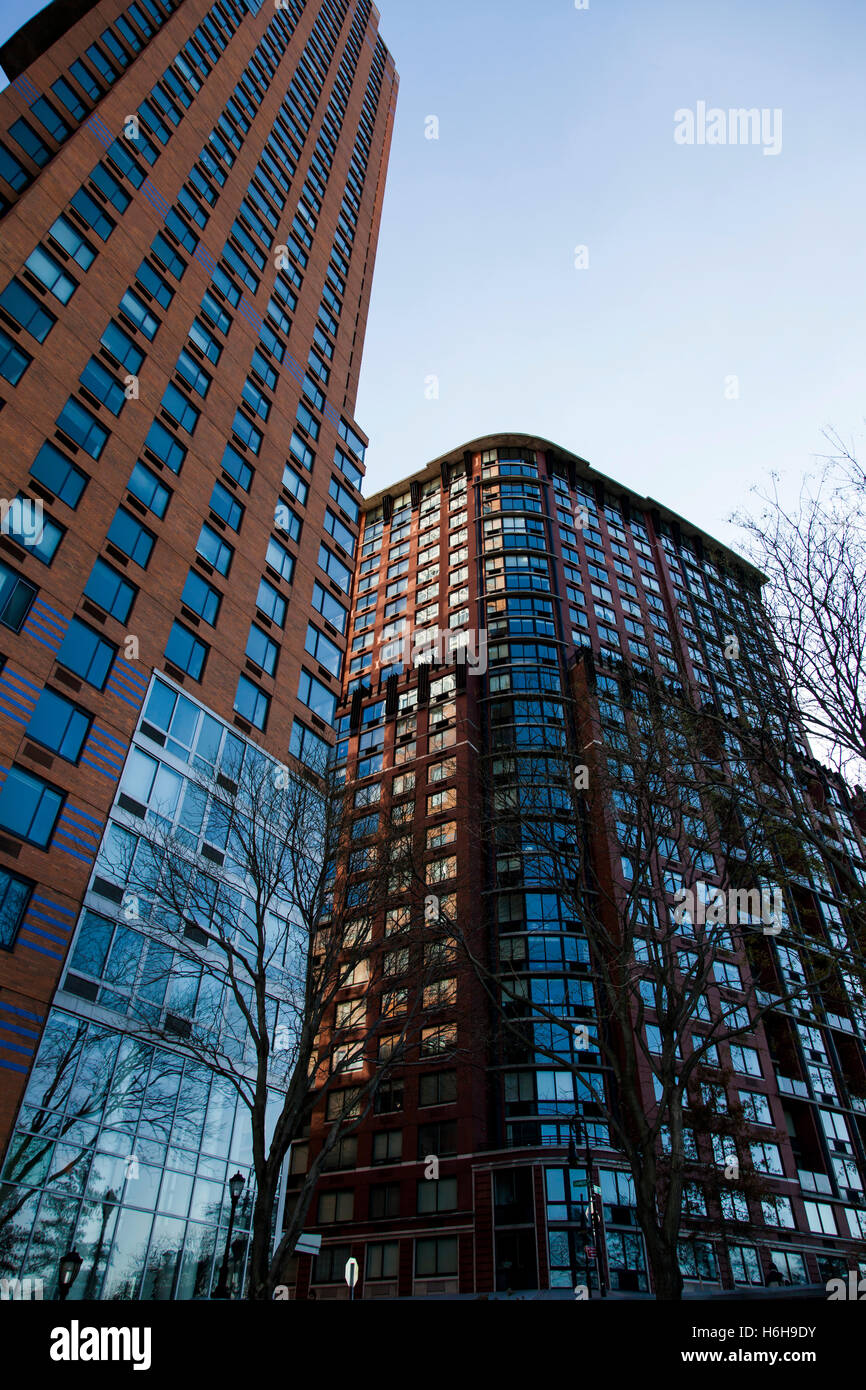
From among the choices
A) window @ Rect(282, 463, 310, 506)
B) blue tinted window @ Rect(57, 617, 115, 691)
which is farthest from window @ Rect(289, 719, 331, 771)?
window @ Rect(282, 463, 310, 506)

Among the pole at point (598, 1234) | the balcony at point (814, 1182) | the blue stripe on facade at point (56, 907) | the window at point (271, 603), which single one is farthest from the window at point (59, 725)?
the balcony at point (814, 1182)

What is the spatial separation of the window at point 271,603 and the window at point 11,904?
1428cm

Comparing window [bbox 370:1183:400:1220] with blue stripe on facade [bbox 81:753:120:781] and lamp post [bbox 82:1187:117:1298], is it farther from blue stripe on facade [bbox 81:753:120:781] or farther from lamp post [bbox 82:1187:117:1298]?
blue stripe on facade [bbox 81:753:120:781]

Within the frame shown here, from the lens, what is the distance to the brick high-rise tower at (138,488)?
1828 centimetres

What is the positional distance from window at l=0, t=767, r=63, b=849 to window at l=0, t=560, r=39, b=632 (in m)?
3.73

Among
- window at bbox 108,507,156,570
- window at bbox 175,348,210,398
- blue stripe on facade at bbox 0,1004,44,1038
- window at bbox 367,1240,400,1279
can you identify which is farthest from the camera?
window at bbox 367,1240,400,1279

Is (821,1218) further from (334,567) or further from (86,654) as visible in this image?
(86,654)

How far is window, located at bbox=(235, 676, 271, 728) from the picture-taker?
27397 millimetres

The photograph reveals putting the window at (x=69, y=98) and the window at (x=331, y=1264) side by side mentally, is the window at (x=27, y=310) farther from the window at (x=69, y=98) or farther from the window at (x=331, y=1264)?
A: the window at (x=331, y=1264)

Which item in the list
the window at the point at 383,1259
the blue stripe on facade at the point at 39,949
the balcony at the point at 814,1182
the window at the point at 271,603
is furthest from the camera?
the balcony at the point at 814,1182

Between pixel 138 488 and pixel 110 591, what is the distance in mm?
4336

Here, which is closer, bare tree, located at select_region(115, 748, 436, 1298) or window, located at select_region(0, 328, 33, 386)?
bare tree, located at select_region(115, 748, 436, 1298)

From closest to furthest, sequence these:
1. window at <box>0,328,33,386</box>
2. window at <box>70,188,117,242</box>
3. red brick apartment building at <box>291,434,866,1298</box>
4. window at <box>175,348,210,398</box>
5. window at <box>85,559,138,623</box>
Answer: window at <box>0,328,33,386</box> → window at <box>85,559,138,623</box> → window at <box>70,188,117,242</box> → window at <box>175,348,210,398</box> → red brick apartment building at <box>291,434,866,1298</box>
